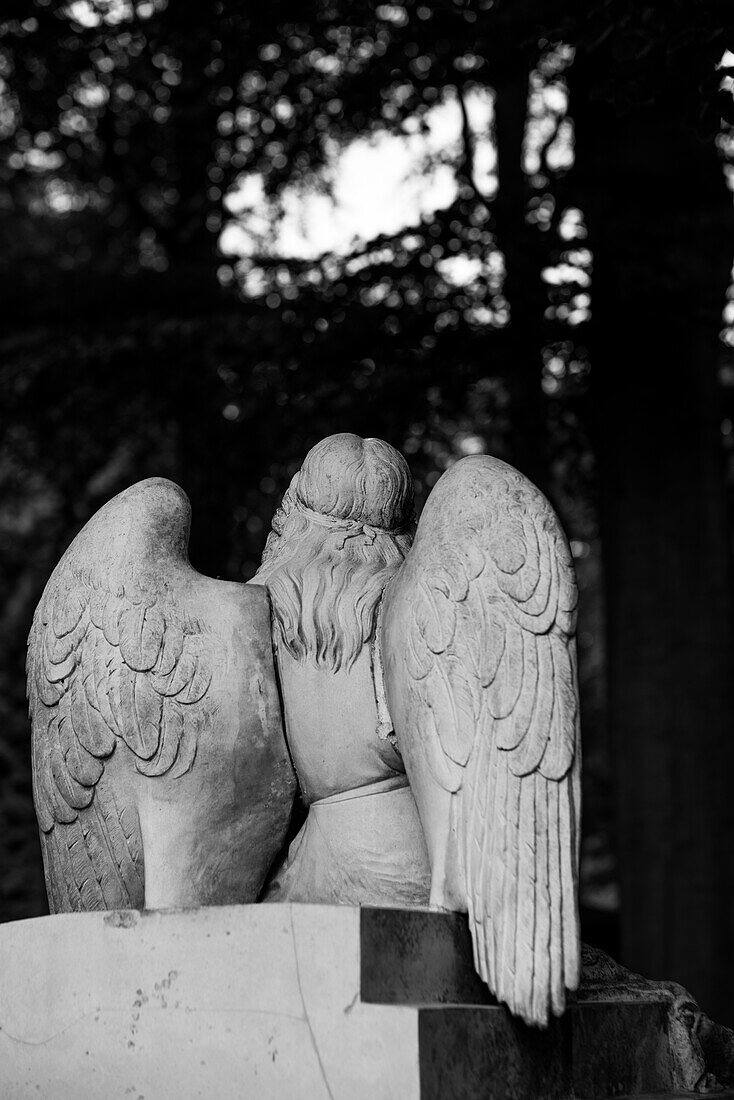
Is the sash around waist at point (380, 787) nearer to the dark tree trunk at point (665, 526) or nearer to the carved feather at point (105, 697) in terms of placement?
the carved feather at point (105, 697)

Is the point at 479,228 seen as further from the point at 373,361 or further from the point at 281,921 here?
the point at 281,921

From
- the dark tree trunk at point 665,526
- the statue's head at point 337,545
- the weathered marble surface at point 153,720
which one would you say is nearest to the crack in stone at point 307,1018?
the weathered marble surface at point 153,720

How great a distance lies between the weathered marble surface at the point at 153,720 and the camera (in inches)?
153

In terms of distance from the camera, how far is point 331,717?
396 cm

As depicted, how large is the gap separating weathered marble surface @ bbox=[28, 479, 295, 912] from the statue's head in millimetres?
102

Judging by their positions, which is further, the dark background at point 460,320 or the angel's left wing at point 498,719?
the dark background at point 460,320

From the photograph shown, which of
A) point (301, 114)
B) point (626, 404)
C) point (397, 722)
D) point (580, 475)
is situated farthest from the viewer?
point (580, 475)

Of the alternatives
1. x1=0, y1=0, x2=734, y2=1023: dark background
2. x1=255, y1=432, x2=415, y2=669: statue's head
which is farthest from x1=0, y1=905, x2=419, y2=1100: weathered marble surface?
x1=0, y1=0, x2=734, y2=1023: dark background

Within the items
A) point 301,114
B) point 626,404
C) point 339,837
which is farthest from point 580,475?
point 339,837

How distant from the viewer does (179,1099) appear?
3.56m

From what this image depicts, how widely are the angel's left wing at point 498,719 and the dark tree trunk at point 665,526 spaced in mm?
4283

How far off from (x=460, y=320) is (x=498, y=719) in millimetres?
5153

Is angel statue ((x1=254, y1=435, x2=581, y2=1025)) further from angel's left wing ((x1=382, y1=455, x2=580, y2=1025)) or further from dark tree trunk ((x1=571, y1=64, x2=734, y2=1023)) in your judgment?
dark tree trunk ((x1=571, y1=64, x2=734, y2=1023))

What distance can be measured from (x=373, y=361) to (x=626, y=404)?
1.40m
